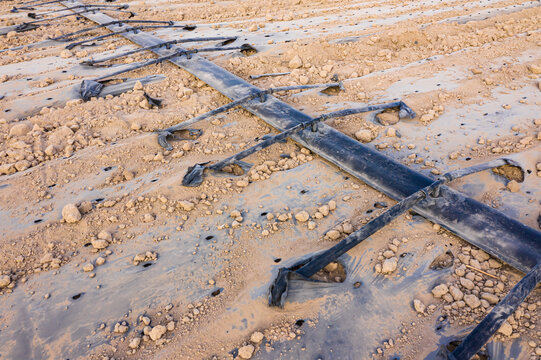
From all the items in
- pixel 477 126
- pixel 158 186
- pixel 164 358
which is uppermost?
pixel 477 126

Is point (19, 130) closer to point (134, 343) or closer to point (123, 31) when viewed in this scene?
point (134, 343)

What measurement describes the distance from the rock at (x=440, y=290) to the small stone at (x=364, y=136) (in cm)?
157

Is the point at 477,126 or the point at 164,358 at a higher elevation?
the point at 477,126

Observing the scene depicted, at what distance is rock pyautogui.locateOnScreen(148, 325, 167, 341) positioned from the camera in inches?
69.9

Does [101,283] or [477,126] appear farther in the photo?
[477,126]

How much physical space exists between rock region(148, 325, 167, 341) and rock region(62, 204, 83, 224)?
3.62ft

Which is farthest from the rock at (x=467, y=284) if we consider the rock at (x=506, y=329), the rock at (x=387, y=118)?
the rock at (x=387, y=118)

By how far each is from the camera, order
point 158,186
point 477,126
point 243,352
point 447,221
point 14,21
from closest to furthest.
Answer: point 243,352, point 447,221, point 158,186, point 477,126, point 14,21

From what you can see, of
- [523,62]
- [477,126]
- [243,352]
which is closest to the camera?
[243,352]

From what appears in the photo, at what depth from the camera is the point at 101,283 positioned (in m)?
2.09

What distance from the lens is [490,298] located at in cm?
184

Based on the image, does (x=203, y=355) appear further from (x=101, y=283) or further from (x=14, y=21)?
(x=14, y=21)

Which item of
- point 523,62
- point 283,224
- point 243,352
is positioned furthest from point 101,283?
point 523,62

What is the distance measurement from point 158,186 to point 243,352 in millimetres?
1514
